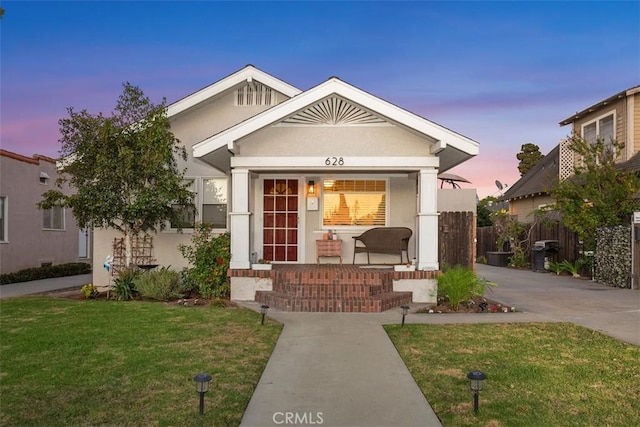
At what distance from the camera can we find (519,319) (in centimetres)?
812

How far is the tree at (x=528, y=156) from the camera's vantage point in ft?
124

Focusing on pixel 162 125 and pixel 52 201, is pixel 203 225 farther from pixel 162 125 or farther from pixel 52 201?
pixel 52 201

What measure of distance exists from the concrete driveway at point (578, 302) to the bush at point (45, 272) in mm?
13683

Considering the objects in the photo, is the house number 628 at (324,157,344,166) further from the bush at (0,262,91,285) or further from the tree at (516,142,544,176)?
the tree at (516,142,544,176)

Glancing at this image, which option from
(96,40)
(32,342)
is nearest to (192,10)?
(96,40)

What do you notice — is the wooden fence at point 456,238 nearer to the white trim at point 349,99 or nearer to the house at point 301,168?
the house at point 301,168

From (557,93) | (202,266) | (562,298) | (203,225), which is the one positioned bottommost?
(562,298)

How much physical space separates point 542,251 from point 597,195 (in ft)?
14.2

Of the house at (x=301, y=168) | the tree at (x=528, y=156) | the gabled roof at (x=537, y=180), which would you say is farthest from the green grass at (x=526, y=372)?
the tree at (x=528, y=156)

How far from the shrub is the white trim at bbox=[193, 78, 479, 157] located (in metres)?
2.25

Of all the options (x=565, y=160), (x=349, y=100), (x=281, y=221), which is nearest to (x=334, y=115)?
(x=349, y=100)

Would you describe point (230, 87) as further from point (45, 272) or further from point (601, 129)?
point (601, 129)

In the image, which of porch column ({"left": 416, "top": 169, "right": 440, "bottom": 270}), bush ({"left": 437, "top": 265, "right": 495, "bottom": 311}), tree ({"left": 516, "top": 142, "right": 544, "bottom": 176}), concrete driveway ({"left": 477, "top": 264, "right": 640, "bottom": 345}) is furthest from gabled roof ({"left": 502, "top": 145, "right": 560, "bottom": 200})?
bush ({"left": 437, "top": 265, "right": 495, "bottom": 311})

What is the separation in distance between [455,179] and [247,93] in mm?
11094
